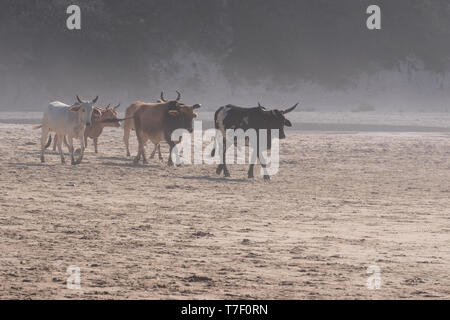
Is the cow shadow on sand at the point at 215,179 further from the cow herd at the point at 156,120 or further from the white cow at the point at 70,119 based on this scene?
the white cow at the point at 70,119

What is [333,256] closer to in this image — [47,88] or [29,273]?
[29,273]

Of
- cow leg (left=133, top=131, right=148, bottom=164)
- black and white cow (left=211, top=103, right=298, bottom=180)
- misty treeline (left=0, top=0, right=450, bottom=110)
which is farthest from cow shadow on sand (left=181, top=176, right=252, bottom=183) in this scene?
misty treeline (left=0, top=0, right=450, bottom=110)

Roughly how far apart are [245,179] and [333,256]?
24.0 ft

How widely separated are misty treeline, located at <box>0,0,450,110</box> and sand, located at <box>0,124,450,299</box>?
34495 mm

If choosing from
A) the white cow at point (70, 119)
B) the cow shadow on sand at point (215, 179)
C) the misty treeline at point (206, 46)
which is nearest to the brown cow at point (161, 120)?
the white cow at point (70, 119)

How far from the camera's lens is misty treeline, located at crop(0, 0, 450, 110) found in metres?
54.2

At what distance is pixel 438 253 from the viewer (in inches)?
395

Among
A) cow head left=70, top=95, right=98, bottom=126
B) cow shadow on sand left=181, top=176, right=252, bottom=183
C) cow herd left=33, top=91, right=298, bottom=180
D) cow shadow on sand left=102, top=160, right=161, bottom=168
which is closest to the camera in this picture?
cow shadow on sand left=181, top=176, right=252, bottom=183

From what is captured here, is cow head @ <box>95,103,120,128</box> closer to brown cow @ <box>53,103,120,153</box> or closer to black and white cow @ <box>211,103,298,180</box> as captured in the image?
brown cow @ <box>53,103,120,153</box>

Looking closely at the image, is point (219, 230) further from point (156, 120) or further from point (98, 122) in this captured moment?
point (98, 122)

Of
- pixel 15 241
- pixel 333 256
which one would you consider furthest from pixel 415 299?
pixel 15 241

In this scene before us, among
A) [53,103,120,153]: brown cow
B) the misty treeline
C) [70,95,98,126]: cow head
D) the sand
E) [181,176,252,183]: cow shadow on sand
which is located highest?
the misty treeline

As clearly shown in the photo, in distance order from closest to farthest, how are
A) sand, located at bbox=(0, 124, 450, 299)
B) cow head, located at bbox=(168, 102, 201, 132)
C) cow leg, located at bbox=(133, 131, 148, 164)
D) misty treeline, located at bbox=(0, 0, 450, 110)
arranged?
sand, located at bbox=(0, 124, 450, 299) → cow head, located at bbox=(168, 102, 201, 132) → cow leg, located at bbox=(133, 131, 148, 164) → misty treeline, located at bbox=(0, 0, 450, 110)

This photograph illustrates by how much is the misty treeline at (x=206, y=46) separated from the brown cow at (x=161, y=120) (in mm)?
32961
